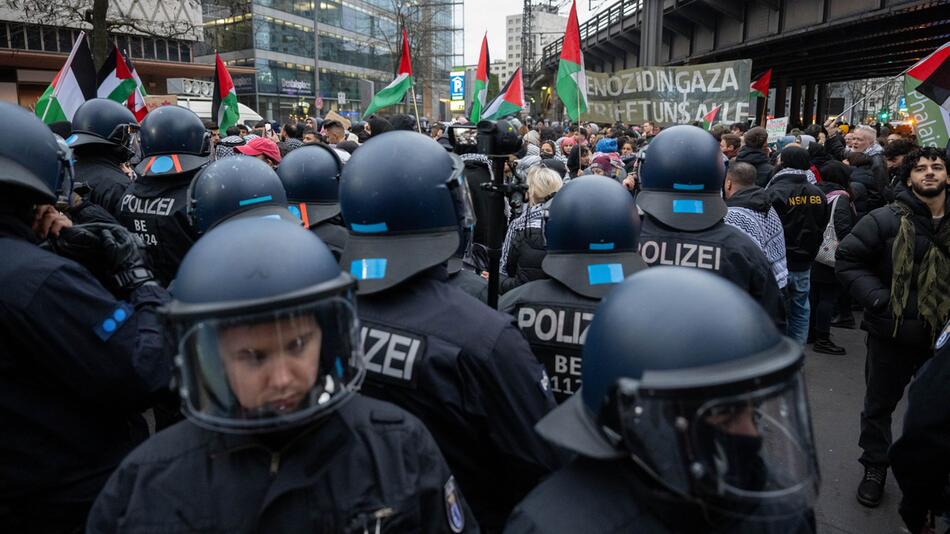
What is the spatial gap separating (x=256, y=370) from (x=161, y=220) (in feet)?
10.4

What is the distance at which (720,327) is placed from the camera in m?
1.31

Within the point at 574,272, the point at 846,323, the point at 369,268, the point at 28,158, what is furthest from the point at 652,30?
the point at 28,158

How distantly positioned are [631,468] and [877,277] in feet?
12.9

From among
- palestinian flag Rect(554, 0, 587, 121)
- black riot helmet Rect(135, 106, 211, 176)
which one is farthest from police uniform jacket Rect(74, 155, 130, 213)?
palestinian flag Rect(554, 0, 587, 121)

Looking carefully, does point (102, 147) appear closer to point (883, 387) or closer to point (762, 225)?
point (762, 225)

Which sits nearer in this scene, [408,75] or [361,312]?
[361,312]

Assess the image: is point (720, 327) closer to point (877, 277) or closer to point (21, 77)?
point (877, 277)

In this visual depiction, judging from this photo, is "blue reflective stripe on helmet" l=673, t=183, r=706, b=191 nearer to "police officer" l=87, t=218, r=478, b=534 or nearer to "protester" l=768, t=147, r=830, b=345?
"police officer" l=87, t=218, r=478, b=534

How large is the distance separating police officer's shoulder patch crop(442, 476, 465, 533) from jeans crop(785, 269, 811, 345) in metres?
5.86

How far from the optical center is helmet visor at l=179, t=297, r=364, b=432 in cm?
140

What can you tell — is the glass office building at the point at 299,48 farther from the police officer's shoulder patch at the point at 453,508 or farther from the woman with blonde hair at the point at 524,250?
the police officer's shoulder patch at the point at 453,508

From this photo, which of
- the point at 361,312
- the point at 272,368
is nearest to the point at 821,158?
the point at 361,312

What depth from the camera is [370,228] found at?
2.26 meters

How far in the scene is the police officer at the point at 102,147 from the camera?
4.73 meters
